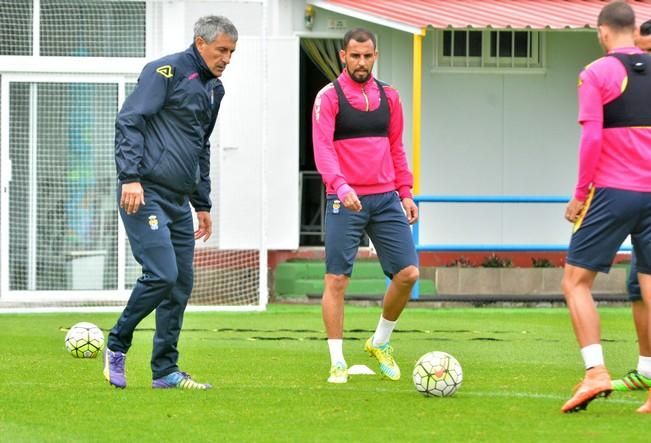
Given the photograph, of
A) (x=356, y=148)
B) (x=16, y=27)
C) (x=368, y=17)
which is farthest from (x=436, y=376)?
(x=16, y=27)

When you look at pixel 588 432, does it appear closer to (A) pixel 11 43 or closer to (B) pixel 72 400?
(B) pixel 72 400

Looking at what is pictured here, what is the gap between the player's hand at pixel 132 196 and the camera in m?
8.66

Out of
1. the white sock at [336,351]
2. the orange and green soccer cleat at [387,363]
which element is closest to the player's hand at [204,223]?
the white sock at [336,351]

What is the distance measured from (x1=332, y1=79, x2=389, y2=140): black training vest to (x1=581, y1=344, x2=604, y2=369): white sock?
101 inches

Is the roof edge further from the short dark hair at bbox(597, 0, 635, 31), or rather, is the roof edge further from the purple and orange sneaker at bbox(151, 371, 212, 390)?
the short dark hair at bbox(597, 0, 635, 31)

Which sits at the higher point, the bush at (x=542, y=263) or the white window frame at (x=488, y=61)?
the white window frame at (x=488, y=61)

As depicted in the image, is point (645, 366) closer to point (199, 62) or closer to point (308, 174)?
point (199, 62)

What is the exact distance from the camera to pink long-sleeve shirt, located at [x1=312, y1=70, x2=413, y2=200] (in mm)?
9719

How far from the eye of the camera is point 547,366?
11023 millimetres

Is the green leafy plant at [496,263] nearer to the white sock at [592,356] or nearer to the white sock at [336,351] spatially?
the white sock at [336,351]

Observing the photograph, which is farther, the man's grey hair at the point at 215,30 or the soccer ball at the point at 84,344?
the soccer ball at the point at 84,344

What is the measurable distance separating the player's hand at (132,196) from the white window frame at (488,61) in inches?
482

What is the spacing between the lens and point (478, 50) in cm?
2070

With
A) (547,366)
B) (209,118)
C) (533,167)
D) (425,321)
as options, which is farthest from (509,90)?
(209,118)
